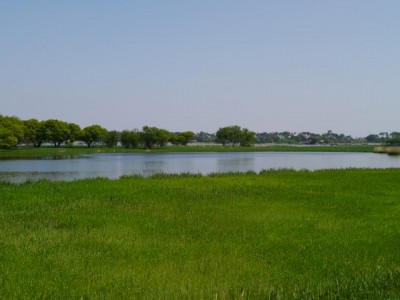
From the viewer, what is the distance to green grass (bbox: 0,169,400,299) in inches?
318

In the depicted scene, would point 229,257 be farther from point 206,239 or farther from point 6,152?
point 6,152

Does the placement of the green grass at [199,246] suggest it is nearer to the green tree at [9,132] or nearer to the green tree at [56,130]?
the green tree at [9,132]

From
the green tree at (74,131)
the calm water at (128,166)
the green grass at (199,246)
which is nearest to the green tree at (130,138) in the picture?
the green tree at (74,131)

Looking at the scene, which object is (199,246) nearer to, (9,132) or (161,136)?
(9,132)

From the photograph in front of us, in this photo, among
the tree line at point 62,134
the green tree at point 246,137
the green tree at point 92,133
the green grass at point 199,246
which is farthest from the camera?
the green tree at point 246,137

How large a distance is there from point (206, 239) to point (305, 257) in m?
2.95

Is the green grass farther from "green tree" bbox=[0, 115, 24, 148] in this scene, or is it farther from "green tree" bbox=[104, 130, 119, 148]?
"green tree" bbox=[104, 130, 119, 148]

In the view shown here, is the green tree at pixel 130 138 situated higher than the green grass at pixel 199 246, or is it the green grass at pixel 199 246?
the green tree at pixel 130 138

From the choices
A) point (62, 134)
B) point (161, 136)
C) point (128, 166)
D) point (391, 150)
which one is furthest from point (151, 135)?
point (128, 166)

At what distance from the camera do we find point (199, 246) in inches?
447

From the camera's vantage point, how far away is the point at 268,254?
1067cm

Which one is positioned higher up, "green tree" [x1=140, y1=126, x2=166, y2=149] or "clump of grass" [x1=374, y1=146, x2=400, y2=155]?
"green tree" [x1=140, y1=126, x2=166, y2=149]

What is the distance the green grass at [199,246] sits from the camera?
8.09m

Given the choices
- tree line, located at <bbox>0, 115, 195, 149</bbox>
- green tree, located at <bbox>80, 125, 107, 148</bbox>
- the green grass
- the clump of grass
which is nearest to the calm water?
the green grass
